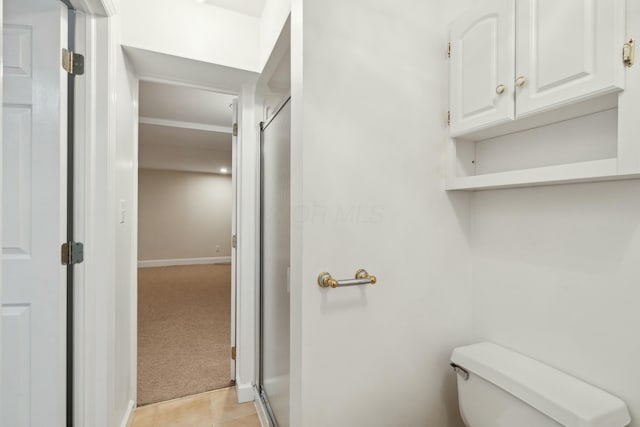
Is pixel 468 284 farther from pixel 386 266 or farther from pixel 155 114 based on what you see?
pixel 155 114

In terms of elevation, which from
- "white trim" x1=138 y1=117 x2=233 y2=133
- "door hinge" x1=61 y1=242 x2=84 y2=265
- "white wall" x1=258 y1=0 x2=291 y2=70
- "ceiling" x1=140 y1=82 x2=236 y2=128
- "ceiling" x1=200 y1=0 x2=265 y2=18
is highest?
"ceiling" x1=140 y1=82 x2=236 y2=128

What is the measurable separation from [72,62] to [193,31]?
0.67 metres

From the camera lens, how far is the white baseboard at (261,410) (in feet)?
5.82

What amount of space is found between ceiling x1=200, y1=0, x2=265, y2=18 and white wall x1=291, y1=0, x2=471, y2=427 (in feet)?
2.67

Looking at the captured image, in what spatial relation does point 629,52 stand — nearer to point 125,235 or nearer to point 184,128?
point 125,235

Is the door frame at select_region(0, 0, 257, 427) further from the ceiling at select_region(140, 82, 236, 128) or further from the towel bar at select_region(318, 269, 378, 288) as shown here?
the ceiling at select_region(140, 82, 236, 128)

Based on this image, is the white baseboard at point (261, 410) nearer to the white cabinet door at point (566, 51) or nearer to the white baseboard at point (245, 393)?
the white baseboard at point (245, 393)

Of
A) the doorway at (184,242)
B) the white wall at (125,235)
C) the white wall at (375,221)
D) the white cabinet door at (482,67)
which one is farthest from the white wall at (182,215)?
the white cabinet door at (482,67)

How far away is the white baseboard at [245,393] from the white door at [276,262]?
0.39 ft

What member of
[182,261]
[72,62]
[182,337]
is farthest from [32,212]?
[182,261]

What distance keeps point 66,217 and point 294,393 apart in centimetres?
122

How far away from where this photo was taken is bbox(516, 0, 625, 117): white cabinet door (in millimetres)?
834

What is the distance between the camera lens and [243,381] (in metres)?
2.03

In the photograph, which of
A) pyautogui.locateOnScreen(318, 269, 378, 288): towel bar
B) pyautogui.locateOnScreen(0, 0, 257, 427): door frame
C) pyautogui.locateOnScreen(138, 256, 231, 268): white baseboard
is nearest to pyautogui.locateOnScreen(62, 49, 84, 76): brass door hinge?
pyautogui.locateOnScreen(0, 0, 257, 427): door frame
